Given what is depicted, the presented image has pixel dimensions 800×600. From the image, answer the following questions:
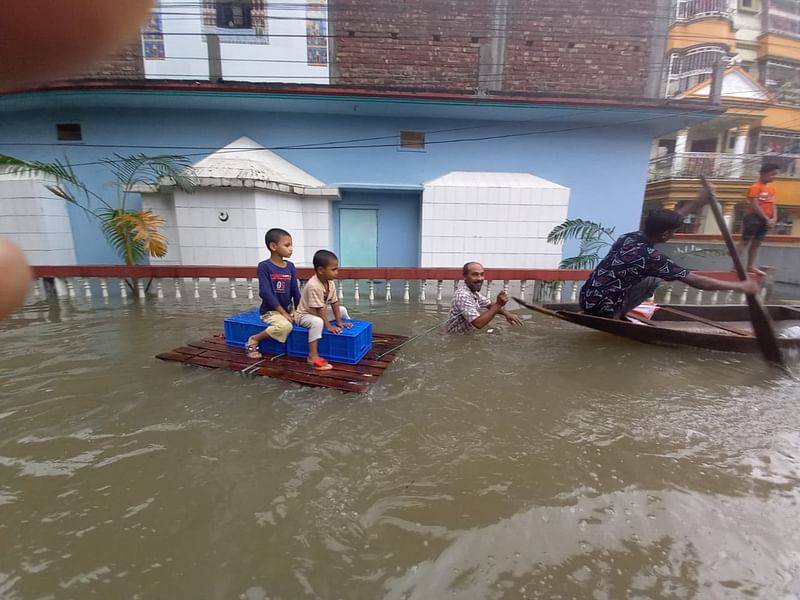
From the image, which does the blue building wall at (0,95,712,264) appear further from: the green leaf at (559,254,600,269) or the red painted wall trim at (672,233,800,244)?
the red painted wall trim at (672,233,800,244)

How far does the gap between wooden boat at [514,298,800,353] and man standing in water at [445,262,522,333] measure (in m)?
0.48

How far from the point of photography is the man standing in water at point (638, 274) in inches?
155

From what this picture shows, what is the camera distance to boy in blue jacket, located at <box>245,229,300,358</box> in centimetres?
378

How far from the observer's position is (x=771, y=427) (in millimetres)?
2855

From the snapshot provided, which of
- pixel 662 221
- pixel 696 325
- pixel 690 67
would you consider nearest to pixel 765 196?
pixel 696 325

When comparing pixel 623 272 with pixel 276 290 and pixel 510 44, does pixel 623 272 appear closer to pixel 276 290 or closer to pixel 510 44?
pixel 276 290

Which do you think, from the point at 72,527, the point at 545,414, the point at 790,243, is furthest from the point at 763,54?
the point at 72,527

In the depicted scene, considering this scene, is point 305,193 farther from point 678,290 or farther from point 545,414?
point 678,290

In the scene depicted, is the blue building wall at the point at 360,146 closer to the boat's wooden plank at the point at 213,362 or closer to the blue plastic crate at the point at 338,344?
the blue plastic crate at the point at 338,344

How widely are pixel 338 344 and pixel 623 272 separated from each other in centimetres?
323

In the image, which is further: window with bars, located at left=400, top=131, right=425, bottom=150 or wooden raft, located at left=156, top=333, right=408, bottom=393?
window with bars, located at left=400, top=131, right=425, bottom=150

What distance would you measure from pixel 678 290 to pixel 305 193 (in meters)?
8.54

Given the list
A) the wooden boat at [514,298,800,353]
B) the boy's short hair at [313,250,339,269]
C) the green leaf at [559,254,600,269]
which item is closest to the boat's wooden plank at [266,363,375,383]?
the boy's short hair at [313,250,339,269]

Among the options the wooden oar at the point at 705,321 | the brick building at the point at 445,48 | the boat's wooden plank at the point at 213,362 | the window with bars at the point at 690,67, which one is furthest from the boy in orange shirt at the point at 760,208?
the window with bars at the point at 690,67
